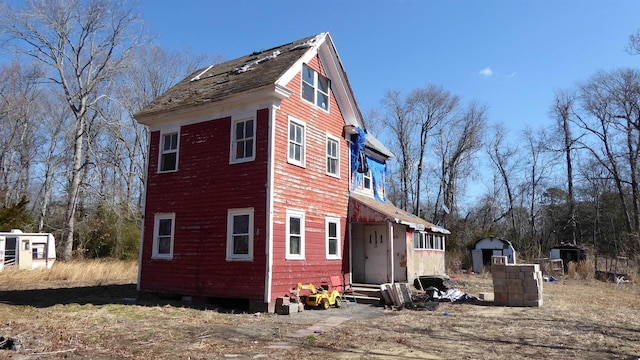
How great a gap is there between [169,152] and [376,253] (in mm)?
8785

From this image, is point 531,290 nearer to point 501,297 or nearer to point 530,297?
point 530,297

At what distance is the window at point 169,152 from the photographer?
15.5 m

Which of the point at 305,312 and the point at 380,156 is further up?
the point at 380,156

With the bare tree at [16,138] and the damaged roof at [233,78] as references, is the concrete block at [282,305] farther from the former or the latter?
the bare tree at [16,138]

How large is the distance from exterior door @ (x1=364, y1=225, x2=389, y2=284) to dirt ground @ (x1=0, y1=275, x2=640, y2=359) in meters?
3.46

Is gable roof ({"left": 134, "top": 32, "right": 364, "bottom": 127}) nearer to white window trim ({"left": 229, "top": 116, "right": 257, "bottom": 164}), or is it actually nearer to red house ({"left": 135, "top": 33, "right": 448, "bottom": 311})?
red house ({"left": 135, "top": 33, "right": 448, "bottom": 311})

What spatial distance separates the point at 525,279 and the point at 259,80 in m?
10.5

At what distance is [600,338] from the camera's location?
9023 millimetres

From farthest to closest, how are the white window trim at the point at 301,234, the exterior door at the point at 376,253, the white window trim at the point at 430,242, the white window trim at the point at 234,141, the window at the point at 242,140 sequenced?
the white window trim at the point at 430,242
the exterior door at the point at 376,253
the window at the point at 242,140
the white window trim at the point at 234,141
the white window trim at the point at 301,234

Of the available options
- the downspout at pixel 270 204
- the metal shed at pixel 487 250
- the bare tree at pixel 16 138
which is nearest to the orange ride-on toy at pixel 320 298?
the downspout at pixel 270 204

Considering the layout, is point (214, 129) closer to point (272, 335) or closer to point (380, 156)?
point (272, 335)

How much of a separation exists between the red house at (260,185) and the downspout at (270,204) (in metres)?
0.03

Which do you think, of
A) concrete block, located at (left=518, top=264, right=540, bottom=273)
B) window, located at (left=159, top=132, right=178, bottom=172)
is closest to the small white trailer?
window, located at (left=159, top=132, right=178, bottom=172)

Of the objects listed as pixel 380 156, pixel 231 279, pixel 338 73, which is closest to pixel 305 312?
pixel 231 279
